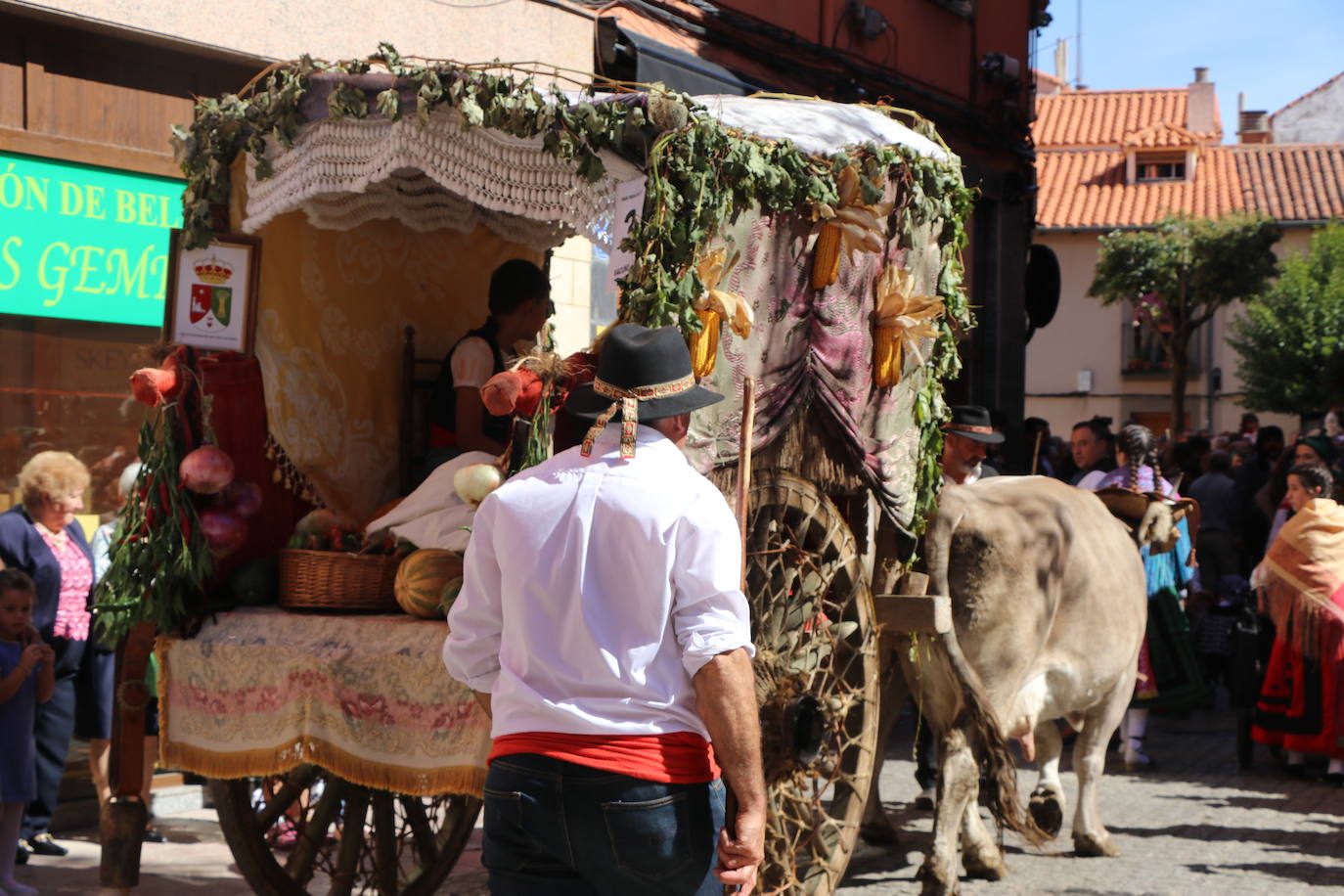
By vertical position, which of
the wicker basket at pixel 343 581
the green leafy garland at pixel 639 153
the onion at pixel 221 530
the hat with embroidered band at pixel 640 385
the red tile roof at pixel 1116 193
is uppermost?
the red tile roof at pixel 1116 193

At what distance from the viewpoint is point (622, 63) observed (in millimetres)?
11258

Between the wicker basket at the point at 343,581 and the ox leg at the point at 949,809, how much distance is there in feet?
8.13

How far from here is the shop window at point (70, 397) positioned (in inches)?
312

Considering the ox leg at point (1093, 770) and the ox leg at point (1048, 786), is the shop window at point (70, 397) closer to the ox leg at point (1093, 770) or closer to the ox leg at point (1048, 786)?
the ox leg at point (1048, 786)

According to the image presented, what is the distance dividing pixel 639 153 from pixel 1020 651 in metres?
3.18

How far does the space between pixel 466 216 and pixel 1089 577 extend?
3.36 meters

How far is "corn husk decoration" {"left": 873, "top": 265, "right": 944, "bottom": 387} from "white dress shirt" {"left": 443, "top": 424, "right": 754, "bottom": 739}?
2.60 m

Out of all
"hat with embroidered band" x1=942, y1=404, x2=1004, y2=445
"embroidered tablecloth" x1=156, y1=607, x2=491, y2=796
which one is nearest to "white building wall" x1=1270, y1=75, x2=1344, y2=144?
"hat with embroidered band" x1=942, y1=404, x2=1004, y2=445

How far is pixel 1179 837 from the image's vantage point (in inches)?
321

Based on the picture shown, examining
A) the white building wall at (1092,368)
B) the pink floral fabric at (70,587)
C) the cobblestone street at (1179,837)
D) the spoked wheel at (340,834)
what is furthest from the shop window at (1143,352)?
the spoked wheel at (340,834)

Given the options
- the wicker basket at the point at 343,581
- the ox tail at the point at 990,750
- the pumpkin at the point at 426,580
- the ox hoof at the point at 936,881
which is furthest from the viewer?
the ox hoof at the point at 936,881

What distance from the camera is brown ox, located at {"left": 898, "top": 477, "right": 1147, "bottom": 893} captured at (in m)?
6.51

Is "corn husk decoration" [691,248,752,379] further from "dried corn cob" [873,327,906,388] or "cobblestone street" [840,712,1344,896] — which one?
"cobblestone street" [840,712,1344,896]

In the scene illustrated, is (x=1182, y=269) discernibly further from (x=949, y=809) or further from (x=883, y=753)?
(x=949, y=809)
